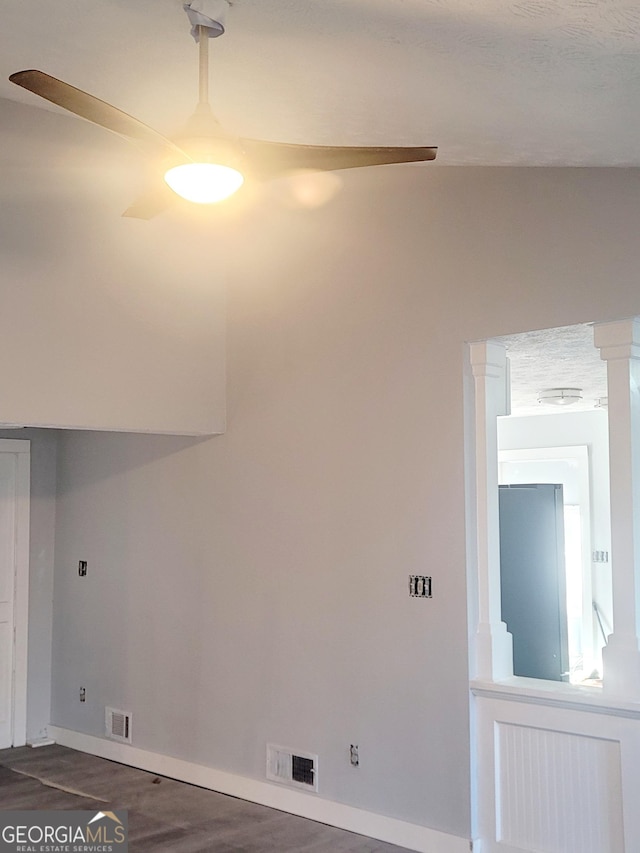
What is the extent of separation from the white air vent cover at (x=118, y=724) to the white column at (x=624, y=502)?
3157mm

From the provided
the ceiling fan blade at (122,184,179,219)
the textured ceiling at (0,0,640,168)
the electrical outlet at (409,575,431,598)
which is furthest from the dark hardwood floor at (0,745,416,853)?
the textured ceiling at (0,0,640,168)

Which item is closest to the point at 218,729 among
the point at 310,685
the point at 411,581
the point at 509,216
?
the point at 310,685

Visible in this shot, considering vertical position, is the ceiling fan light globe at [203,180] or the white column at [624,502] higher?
the ceiling fan light globe at [203,180]

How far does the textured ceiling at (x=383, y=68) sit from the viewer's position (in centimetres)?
209

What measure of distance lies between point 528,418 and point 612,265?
406 centimetres

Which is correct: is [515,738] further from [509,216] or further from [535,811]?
[509,216]

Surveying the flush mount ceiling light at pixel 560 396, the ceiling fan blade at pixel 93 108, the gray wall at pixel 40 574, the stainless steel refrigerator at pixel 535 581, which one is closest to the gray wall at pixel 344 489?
the gray wall at pixel 40 574

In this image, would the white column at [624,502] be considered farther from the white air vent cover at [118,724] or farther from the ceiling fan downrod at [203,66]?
the white air vent cover at [118,724]

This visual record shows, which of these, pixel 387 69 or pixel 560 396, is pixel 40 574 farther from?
pixel 387 69

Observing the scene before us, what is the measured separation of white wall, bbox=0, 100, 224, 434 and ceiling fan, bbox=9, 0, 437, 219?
1774mm

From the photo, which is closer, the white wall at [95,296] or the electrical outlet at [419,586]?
the electrical outlet at [419,586]

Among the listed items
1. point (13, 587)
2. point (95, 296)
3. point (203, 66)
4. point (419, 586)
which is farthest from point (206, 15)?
point (13, 587)

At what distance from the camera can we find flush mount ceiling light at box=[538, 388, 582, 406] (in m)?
5.38

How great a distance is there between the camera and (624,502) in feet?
11.1
